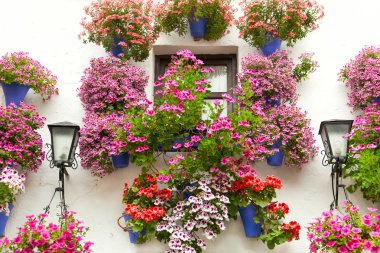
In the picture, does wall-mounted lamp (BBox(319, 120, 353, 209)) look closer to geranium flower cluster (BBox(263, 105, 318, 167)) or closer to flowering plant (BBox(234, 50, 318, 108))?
geranium flower cluster (BBox(263, 105, 318, 167))

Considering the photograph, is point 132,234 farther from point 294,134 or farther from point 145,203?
point 294,134

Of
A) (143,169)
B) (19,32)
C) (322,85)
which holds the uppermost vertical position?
(19,32)

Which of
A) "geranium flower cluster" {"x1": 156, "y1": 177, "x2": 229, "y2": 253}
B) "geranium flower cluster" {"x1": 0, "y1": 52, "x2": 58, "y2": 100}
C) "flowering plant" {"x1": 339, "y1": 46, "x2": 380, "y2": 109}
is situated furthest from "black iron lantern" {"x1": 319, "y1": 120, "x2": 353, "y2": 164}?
"geranium flower cluster" {"x1": 0, "y1": 52, "x2": 58, "y2": 100}

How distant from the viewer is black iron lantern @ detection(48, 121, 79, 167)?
5.35 metres

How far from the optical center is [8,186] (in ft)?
17.5

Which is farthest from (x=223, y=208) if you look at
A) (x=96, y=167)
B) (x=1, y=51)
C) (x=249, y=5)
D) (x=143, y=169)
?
(x=1, y=51)

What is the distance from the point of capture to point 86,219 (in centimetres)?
559

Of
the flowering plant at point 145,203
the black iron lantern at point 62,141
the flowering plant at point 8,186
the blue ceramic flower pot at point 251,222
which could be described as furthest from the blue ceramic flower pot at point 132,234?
the flowering plant at point 8,186

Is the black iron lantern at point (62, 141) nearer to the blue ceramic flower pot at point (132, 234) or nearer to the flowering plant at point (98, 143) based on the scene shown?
the flowering plant at point (98, 143)

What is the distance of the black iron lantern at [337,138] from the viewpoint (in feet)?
17.1

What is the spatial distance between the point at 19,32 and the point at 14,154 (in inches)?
67.8

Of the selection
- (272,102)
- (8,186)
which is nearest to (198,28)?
(272,102)

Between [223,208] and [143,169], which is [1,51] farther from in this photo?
[223,208]

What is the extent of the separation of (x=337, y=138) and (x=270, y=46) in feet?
4.53
